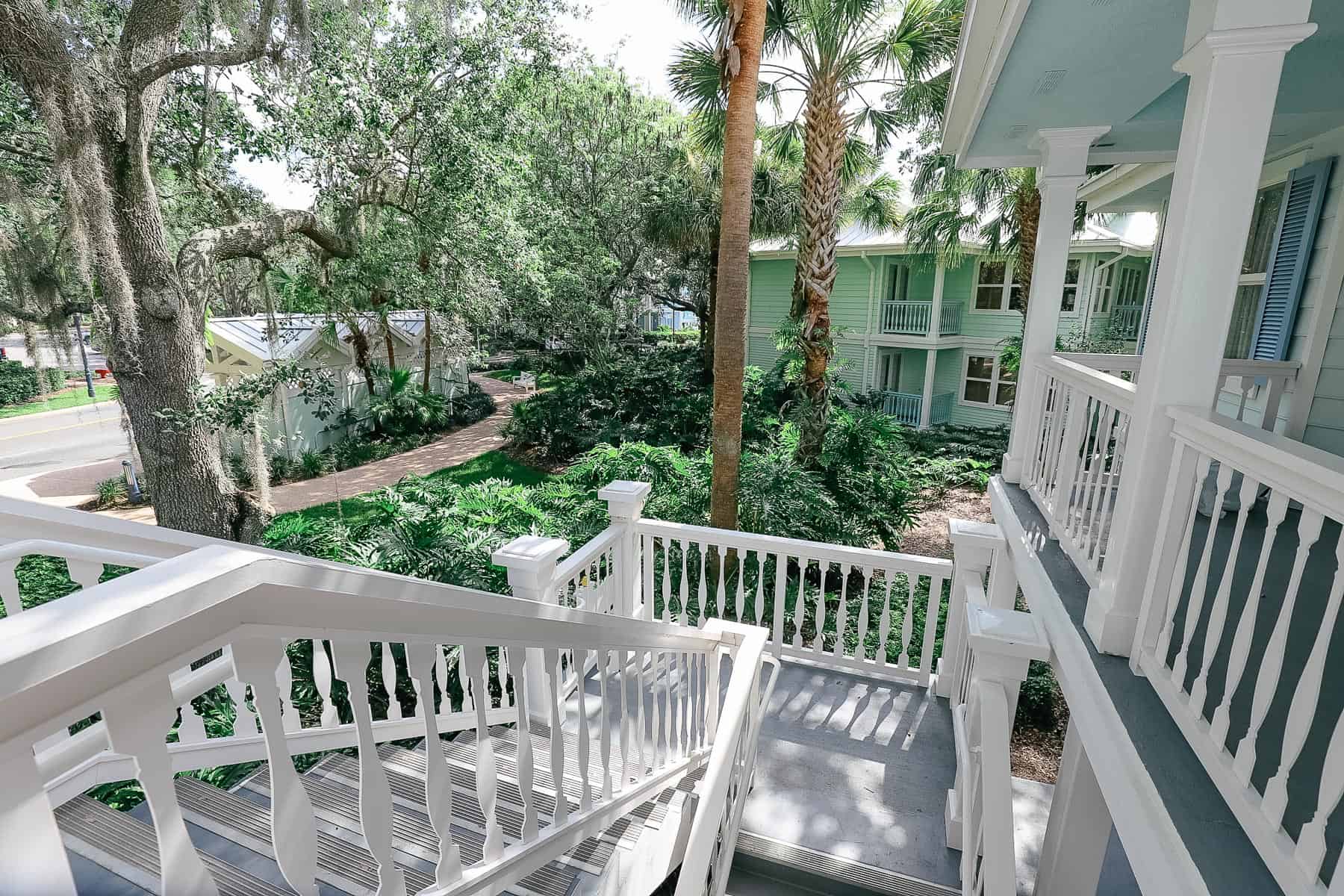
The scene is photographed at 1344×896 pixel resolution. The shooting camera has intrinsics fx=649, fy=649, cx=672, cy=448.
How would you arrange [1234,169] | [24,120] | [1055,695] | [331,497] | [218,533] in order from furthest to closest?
[331,497], [218,533], [24,120], [1055,695], [1234,169]

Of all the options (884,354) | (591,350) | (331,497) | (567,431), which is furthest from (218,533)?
(884,354)

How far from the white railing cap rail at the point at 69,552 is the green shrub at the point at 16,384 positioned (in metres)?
22.9

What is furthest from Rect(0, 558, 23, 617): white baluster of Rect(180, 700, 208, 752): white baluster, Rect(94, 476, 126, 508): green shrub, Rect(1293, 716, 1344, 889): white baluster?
Rect(94, 476, 126, 508): green shrub

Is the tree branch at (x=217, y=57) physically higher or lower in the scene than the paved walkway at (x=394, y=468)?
higher

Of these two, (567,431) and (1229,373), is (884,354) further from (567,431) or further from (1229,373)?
(1229,373)

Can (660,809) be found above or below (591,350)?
below

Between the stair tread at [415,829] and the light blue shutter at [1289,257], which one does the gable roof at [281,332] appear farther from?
the light blue shutter at [1289,257]

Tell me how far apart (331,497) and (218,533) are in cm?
360

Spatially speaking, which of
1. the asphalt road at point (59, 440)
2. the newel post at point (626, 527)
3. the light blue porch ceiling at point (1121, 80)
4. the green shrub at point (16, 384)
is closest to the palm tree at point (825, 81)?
the light blue porch ceiling at point (1121, 80)

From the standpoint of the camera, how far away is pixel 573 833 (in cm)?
184

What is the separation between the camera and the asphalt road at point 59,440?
1266 cm

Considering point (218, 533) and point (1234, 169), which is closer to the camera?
point (1234, 169)

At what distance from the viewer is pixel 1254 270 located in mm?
4914

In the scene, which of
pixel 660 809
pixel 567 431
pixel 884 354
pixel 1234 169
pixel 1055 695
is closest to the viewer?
pixel 1234 169
